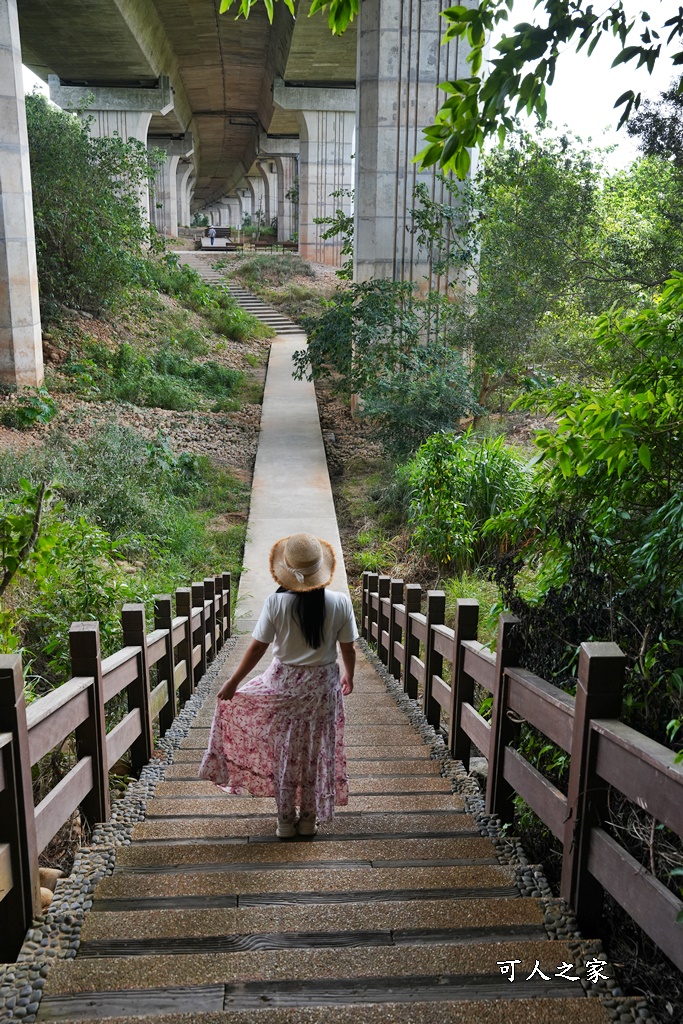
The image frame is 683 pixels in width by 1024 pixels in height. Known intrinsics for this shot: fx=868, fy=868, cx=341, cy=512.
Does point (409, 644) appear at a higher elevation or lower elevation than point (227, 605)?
higher

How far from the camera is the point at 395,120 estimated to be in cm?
1487

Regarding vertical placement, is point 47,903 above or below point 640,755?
below

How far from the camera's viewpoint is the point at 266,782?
3779 mm

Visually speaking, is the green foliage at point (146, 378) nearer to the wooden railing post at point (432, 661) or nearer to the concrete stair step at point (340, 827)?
the wooden railing post at point (432, 661)

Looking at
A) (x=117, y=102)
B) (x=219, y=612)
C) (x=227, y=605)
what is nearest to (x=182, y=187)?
(x=117, y=102)

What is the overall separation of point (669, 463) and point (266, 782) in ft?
7.09

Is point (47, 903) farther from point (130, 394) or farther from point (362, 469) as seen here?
point (130, 394)

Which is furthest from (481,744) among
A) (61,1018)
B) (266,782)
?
(61,1018)

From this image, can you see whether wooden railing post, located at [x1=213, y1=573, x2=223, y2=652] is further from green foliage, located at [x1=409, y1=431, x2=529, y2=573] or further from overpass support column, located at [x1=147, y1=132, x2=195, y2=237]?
overpass support column, located at [x1=147, y1=132, x2=195, y2=237]

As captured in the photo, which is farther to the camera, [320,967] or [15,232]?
[15,232]

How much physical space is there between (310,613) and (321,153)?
28.7m

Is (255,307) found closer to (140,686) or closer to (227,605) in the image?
(227,605)

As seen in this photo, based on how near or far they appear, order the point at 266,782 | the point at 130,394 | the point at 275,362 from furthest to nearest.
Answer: the point at 275,362 < the point at 130,394 < the point at 266,782

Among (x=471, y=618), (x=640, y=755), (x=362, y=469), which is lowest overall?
(x=362, y=469)
